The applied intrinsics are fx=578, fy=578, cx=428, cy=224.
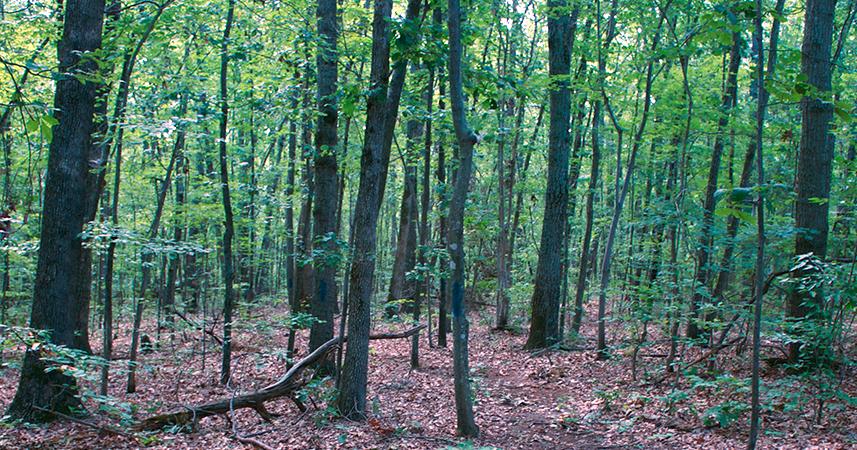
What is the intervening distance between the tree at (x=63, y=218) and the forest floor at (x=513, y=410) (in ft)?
1.60

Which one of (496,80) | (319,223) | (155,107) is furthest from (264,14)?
(496,80)

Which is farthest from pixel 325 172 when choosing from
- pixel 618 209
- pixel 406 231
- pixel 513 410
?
pixel 406 231

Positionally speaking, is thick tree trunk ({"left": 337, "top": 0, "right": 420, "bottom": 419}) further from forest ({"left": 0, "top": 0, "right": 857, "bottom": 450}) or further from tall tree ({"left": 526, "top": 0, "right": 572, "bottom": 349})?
tall tree ({"left": 526, "top": 0, "right": 572, "bottom": 349})

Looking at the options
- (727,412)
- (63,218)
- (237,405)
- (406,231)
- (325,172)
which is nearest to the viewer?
(727,412)

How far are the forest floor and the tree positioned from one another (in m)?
0.49

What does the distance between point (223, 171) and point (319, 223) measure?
2.34m

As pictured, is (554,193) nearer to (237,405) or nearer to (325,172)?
(325,172)

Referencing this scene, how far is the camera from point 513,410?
891cm

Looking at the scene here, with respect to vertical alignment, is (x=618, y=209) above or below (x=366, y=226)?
above

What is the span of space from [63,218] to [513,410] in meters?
6.81

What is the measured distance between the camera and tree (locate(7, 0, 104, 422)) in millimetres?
7172

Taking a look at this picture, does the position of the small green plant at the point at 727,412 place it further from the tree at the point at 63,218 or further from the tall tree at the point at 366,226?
the tree at the point at 63,218

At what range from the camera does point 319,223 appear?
9672mm

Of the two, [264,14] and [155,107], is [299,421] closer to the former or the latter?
[155,107]
